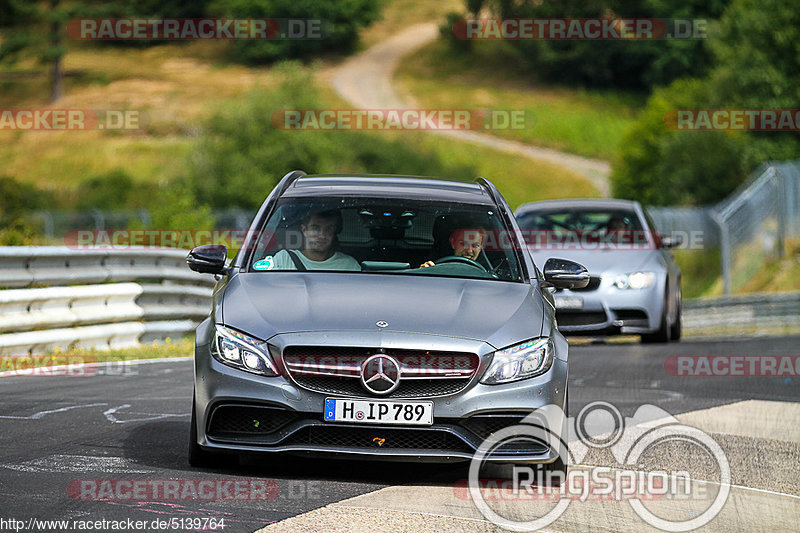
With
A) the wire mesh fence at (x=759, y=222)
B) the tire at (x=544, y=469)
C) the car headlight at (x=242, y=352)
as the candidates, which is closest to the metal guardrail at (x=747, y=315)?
the wire mesh fence at (x=759, y=222)

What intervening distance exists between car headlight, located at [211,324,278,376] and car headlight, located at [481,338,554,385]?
1053 mm

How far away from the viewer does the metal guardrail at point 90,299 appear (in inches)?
498

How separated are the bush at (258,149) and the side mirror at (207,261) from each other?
4671cm

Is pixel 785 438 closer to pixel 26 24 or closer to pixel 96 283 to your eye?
pixel 96 283

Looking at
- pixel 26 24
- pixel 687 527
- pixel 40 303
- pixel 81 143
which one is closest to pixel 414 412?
pixel 687 527

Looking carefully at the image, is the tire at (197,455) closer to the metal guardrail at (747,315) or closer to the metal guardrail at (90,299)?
the metal guardrail at (90,299)

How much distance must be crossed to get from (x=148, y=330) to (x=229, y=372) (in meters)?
8.78

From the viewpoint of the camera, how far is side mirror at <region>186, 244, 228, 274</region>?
299 inches

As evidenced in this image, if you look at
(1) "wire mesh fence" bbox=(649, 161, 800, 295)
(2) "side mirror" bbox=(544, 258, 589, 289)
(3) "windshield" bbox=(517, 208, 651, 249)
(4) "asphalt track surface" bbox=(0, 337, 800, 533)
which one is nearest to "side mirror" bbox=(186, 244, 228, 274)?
(4) "asphalt track surface" bbox=(0, 337, 800, 533)

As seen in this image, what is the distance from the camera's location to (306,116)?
194 ft

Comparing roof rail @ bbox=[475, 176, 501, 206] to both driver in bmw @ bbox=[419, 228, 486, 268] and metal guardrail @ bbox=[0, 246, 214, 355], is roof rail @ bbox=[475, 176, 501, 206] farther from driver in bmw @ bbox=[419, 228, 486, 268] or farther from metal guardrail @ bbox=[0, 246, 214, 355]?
metal guardrail @ bbox=[0, 246, 214, 355]

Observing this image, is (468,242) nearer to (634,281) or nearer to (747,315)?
(634,281)

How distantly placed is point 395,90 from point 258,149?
4495 centimetres

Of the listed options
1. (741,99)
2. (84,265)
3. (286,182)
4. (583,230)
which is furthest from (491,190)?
A: (741,99)
